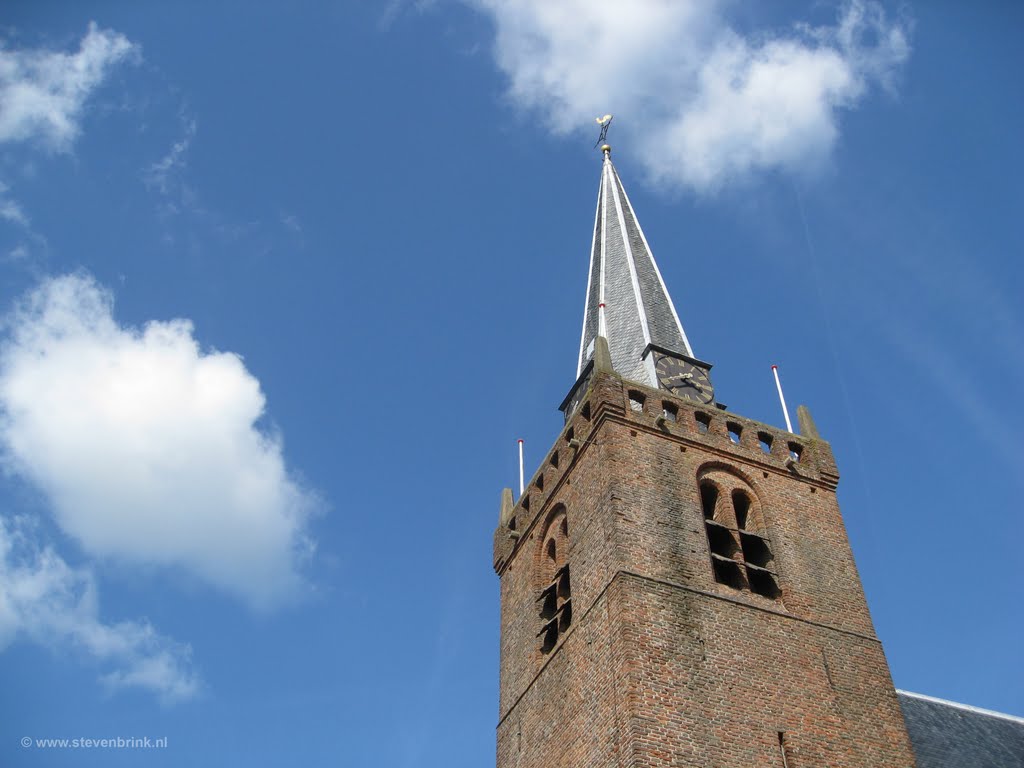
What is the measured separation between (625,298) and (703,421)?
736 cm

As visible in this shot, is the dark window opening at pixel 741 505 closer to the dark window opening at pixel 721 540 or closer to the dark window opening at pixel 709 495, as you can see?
the dark window opening at pixel 709 495

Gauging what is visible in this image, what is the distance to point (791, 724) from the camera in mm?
17516

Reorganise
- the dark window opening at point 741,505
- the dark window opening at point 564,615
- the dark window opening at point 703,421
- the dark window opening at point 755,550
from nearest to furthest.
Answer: the dark window opening at point 564,615
the dark window opening at point 755,550
the dark window opening at point 741,505
the dark window opening at point 703,421

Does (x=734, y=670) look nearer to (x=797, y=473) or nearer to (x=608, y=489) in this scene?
(x=608, y=489)

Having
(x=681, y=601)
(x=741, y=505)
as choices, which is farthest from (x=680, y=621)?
(x=741, y=505)

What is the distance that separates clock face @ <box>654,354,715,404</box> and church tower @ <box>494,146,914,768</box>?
0.21 feet

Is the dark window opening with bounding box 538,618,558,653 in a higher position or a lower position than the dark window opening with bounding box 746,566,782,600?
lower

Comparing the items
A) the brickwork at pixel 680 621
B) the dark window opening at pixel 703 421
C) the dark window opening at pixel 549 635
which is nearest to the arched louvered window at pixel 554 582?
the dark window opening at pixel 549 635

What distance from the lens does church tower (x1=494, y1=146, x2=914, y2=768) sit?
1711 centimetres

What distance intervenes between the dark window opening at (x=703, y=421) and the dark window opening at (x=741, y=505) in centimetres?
160

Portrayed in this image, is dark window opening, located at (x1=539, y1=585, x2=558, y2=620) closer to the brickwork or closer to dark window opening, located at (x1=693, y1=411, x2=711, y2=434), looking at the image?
the brickwork

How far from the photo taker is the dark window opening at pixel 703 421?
23000 mm

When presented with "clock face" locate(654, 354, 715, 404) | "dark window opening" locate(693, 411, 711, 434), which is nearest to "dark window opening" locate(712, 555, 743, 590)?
"dark window opening" locate(693, 411, 711, 434)

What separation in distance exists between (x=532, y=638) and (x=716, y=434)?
6157 millimetres
